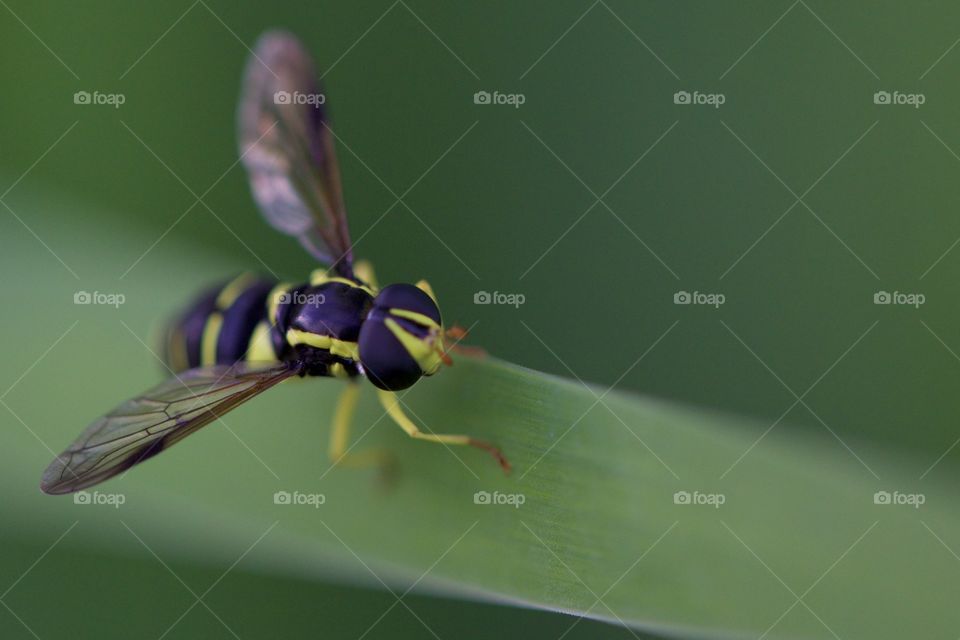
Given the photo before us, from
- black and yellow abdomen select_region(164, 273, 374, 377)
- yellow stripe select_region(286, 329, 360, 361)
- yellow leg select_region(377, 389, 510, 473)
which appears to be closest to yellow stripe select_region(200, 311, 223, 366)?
black and yellow abdomen select_region(164, 273, 374, 377)

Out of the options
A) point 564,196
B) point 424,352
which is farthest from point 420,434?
point 564,196

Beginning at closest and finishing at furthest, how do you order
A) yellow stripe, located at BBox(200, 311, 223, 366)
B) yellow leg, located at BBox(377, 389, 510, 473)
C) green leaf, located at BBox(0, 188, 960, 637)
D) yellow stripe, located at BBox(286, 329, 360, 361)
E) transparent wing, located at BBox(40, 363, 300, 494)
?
green leaf, located at BBox(0, 188, 960, 637) → yellow leg, located at BBox(377, 389, 510, 473) → transparent wing, located at BBox(40, 363, 300, 494) → yellow stripe, located at BBox(286, 329, 360, 361) → yellow stripe, located at BBox(200, 311, 223, 366)

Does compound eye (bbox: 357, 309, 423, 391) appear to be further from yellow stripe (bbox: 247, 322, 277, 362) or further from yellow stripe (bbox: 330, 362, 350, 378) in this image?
yellow stripe (bbox: 247, 322, 277, 362)

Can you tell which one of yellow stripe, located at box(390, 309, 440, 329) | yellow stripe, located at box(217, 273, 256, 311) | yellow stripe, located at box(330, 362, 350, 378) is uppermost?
yellow stripe, located at box(217, 273, 256, 311)

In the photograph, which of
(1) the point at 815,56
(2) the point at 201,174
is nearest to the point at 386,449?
(2) the point at 201,174

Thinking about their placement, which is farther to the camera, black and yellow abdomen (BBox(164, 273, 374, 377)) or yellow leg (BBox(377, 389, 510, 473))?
black and yellow abdomen (BBox(164, 273, 374, 377))

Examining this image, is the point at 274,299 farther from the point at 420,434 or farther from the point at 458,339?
the point at 420,434
